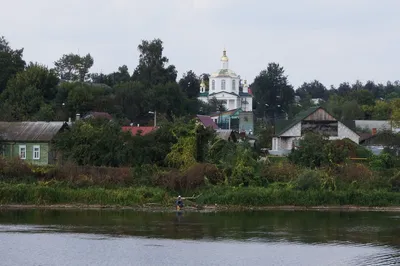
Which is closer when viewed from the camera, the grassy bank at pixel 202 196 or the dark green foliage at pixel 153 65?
the grassy bank at pixel 202 196

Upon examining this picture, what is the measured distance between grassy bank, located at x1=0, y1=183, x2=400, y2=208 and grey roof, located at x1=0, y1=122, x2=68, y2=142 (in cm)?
935

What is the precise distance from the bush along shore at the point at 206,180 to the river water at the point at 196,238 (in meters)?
2.28

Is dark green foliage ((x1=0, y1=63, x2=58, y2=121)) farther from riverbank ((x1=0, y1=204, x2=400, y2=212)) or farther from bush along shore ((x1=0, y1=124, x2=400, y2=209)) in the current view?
riverbank ((x1=0, y1=204, x2=400, y2=212))

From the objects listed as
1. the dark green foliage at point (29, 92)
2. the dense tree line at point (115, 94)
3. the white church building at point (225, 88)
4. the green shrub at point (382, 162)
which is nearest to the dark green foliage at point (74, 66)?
the dense tree line at point (115, 94)

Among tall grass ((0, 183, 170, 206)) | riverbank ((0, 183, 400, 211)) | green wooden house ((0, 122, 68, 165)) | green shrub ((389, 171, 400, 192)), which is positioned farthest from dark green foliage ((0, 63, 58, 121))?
green shrub ((389, 171, 400, 192))

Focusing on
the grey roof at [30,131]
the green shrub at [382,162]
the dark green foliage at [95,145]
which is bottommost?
the green shrub at [382,162]

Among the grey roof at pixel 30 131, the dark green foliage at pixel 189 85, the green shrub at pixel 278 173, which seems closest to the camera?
the green shrub at pixel 278 173

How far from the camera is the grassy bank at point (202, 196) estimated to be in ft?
162

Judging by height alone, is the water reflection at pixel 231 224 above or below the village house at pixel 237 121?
below

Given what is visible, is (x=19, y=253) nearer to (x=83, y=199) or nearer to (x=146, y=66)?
(x=83, y=199)

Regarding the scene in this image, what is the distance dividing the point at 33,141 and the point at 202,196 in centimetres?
1551

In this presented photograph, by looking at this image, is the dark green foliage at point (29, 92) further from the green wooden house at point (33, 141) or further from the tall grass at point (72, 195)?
the tall grass at point (72, 195)

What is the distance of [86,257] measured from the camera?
1271 inches

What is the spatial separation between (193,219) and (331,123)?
3161 centimetres
